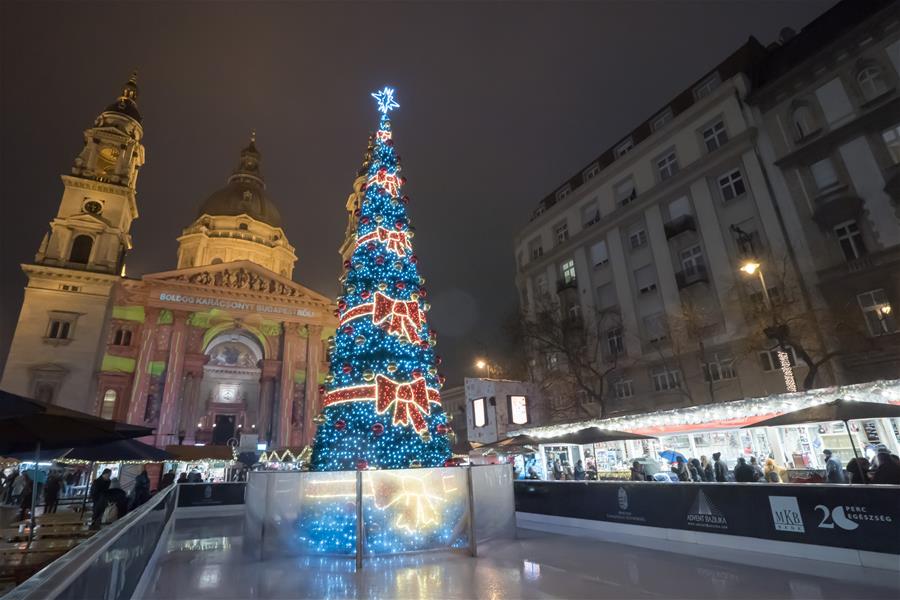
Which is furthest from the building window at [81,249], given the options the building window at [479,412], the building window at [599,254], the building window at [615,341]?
the building window at [615,341]

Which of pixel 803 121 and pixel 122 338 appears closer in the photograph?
pixel 803 121

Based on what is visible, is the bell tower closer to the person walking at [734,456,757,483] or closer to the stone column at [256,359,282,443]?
the stone column at [256,359,282,443]

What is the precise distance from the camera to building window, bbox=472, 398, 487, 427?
1121 inches

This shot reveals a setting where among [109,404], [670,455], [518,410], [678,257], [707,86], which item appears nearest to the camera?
[670,455]

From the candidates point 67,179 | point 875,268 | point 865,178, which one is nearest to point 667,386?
point 875,268

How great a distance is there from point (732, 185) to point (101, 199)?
5130cm

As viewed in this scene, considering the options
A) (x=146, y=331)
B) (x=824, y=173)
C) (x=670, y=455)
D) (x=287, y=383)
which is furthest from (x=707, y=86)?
(x=146, y=331)

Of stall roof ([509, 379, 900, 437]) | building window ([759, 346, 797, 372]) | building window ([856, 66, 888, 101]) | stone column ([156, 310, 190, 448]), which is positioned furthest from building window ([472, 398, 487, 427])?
stone column ([156, 310, 190, 448])

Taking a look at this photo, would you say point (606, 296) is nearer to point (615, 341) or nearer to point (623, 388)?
point (615, 341)

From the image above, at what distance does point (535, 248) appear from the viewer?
3628 cm

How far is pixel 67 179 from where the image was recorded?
4091 centimetres

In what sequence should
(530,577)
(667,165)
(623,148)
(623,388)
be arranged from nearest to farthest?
1. (530,577)
2. (623,388)
3. (667,165)
4. (623,148)

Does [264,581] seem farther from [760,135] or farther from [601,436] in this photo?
[760,135]

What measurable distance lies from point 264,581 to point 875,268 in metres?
22.9
